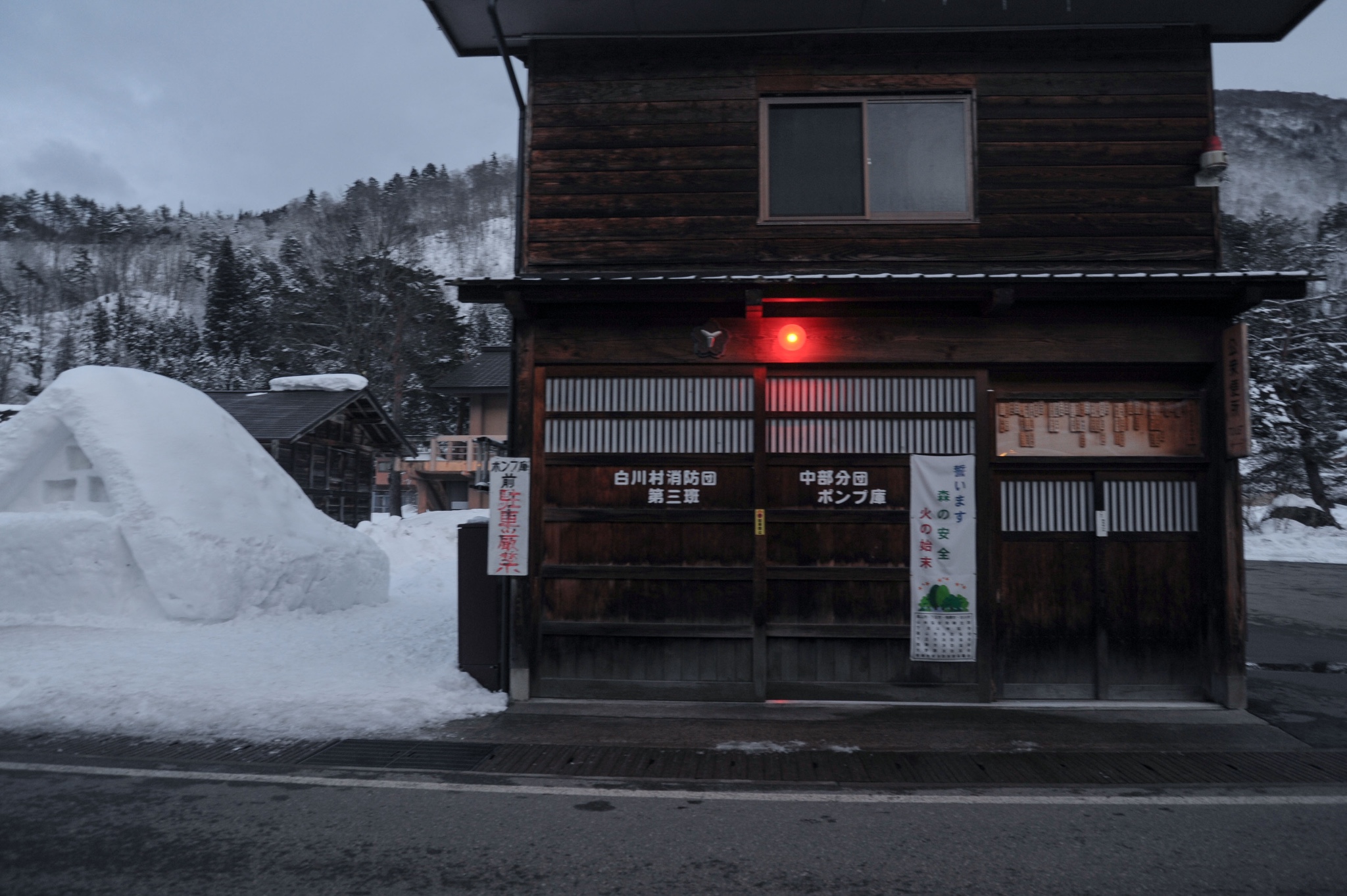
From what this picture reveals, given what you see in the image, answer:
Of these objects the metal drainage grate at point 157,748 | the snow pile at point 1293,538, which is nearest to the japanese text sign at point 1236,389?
the metal drainage grate at point 157,748

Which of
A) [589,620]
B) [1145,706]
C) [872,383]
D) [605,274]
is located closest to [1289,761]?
[1145,706]

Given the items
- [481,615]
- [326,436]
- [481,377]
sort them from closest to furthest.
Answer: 1. [481,615]
2. [326,436]
3. [481,377]

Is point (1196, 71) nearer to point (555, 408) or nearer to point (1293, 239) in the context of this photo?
point (555, 408)

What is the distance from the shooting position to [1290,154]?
18338 cm

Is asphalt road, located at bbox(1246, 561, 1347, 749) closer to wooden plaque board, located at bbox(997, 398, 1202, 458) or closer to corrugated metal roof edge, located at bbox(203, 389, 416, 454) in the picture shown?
wooden plaque board, located at bbox(997, 398, 1202, 458)

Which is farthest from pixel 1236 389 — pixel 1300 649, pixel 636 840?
pixel 636 840

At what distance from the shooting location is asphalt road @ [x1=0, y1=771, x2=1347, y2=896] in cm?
391

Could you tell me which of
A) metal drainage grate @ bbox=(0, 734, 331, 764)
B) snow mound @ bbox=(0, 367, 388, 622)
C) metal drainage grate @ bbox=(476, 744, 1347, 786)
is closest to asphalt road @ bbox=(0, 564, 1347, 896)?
metal drainage grate @ bbox=(476, 744, 1347, 786)

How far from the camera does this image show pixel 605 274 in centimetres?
805

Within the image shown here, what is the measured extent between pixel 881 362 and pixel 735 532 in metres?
Answer: 2.08

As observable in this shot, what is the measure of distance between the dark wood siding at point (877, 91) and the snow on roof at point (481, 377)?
96.8 ft

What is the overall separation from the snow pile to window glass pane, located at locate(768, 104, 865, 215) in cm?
2315

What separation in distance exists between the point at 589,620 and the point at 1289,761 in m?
5.56

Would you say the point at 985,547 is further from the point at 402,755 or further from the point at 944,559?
the point at 402,755
